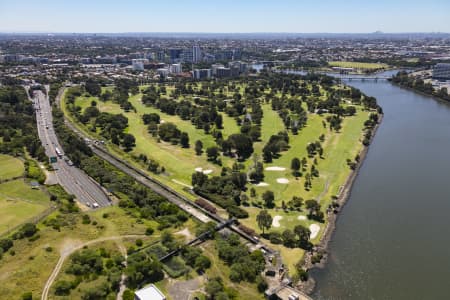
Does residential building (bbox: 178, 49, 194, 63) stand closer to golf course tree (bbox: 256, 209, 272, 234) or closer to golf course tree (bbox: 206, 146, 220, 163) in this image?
golf course tree (bbox: 206, 146, 220, 163)

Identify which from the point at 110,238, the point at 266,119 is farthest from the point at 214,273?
the point at 266,119

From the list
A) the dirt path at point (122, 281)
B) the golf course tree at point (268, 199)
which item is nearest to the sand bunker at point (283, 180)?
→ the golf course tree at point (268, 199)

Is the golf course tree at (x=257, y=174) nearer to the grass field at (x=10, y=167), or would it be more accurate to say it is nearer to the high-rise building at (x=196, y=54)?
the grass field at (x=10, y=167)

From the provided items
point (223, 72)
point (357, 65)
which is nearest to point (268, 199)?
point (223, 72)

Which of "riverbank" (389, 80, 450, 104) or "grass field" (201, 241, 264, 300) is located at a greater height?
"riverbank" (389, 80, 450, 104)

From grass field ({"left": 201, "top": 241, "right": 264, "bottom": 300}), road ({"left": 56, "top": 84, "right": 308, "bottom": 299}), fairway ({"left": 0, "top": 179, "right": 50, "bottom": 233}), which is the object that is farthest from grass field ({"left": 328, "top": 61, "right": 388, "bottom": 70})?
fairway ({"left": 0, "top": 179, "right": 50, "bottom": 233})

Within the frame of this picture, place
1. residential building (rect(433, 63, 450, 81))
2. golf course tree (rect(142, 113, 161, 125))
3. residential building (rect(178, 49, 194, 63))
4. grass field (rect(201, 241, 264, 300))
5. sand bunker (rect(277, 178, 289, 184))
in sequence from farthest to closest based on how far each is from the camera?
residential building (rect(178, 49, 194, 63)) → residential building (rect(433, 63, 450, 81)) → golf course tree (rect(142, 113, 161, 125)) → sand bunker (rect(277, 178, 289, 184)) → grass field (rect(201, 241, 264, 300))

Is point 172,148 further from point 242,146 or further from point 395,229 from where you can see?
point 395,229
